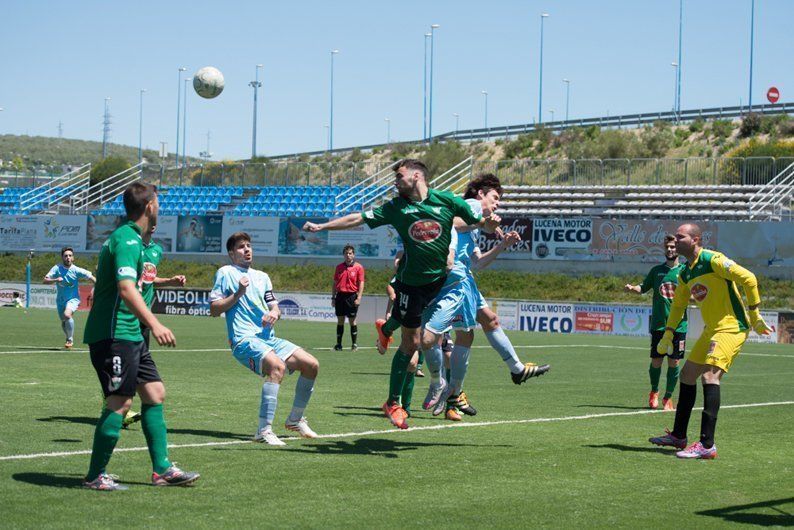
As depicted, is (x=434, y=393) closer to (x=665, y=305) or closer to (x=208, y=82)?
(x=665, y=305)

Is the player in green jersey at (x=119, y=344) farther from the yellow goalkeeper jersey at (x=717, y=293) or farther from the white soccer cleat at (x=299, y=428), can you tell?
the yellow goalkeeper jersey at (x=717, y=293)

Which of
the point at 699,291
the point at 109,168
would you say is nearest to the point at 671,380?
the point at 699,291

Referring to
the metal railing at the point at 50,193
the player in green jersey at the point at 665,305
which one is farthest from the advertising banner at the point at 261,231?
the player in green jersey at the point at 665,305

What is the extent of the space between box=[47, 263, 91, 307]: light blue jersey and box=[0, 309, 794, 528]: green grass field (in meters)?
5.38

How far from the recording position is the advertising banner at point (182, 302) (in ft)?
134

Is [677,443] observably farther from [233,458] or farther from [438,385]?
[233,458]

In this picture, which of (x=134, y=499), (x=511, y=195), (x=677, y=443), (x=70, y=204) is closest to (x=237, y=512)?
(x=134, y=499)

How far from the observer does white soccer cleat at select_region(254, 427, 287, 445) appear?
994 cm

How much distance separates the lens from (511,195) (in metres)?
49.7

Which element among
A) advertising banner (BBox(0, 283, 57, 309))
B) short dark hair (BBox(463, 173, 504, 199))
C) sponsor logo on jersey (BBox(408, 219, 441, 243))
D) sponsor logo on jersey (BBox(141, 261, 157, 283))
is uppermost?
short dark hair (BBox(463, 173, 504, 199))

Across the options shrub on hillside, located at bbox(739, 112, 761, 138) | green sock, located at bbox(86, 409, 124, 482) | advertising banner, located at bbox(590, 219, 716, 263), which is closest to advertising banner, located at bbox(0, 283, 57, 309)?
advertising banner, located at bbox(590, 219, 716, 263)

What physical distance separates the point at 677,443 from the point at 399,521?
13.8 feet

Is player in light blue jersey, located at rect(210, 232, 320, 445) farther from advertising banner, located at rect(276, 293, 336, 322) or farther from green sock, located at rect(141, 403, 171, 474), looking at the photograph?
advertising banner, located at rect(276, 293, 336, 322)

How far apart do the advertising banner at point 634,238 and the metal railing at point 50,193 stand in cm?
2949
